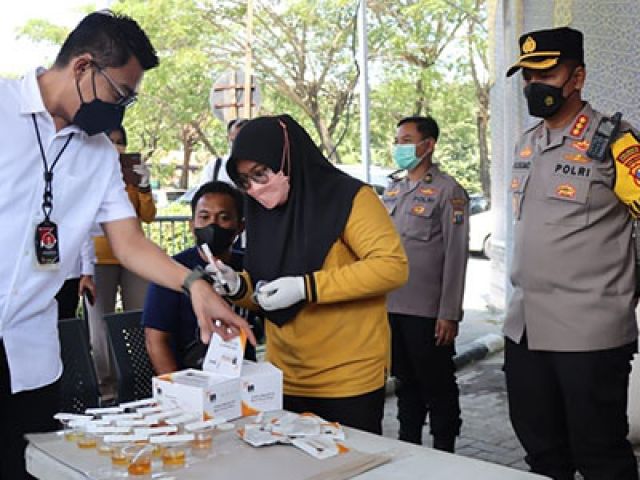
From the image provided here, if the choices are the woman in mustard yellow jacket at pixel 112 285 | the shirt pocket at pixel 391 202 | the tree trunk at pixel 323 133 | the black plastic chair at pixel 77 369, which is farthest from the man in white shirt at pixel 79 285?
the tree trunk at pixel 323 133

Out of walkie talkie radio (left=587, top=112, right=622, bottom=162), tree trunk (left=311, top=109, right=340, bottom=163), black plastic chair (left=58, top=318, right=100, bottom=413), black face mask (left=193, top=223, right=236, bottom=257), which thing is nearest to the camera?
walkie talkie radio (left=587, top=112, right=622, bottom=162)

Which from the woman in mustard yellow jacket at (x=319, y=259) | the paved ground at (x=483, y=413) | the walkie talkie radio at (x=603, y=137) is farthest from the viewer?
the paved ground at (x=483, y=413)

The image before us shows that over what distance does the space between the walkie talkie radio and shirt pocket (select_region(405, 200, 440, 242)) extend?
4.16 feet

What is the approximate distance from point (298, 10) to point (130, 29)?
13026 mm

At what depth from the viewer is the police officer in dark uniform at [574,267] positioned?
98.0 inches

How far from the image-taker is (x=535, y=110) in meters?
2.61

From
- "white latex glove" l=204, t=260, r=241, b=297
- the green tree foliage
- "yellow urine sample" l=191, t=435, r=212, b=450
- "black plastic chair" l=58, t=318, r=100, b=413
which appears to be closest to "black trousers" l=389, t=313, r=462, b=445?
"black plastic chair" l=58, t=318, r=100, b=413

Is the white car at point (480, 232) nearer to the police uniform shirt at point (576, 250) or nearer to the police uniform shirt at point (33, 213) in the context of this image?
the police uniform shirt at point (576, 250)

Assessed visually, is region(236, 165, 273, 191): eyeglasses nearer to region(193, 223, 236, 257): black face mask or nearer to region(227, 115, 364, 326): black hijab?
region(227, 115, 364, 326): black hijab

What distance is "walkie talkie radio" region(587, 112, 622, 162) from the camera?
2457mm

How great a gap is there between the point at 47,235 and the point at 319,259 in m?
0.74

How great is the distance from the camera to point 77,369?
2.81 meters

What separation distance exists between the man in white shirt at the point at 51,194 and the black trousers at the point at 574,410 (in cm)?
124

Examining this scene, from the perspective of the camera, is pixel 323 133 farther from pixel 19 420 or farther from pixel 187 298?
pixel 19 420
